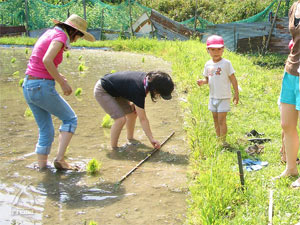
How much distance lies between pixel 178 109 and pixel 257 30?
265 inches

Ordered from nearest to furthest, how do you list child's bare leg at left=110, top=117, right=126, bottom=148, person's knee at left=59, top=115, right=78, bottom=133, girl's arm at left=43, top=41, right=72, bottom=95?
girl's arm at left=43, top=41, right=72, bottom=95 → person's knee at left=59, top=115, right=78, bottom=133 → child's bare leg at left=110, top=117, right=126, bottom=148

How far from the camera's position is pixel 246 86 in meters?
6.88

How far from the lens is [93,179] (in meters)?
3.69

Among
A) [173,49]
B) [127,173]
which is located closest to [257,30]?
[173,49]

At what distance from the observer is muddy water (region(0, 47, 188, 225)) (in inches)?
118

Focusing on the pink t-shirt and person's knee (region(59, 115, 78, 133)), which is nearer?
the pink t-shirt

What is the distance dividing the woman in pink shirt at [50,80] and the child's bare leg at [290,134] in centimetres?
194

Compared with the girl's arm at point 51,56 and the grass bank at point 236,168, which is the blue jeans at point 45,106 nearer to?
the girl's arm at point 51,56

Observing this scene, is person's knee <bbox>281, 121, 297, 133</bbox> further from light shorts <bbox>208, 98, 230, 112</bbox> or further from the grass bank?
light shorts <bbox>208, 98, 230, 112</bbox>

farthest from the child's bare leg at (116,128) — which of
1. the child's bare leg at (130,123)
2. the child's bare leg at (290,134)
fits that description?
the child's bare leg at (290,134)

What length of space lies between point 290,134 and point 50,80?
2214mm

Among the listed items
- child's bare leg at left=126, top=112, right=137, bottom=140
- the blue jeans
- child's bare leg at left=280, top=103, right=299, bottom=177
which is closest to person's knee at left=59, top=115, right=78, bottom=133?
the blue jeans

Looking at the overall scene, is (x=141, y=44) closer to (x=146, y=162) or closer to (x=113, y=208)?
(x=146, y=162)

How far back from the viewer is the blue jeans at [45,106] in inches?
140
